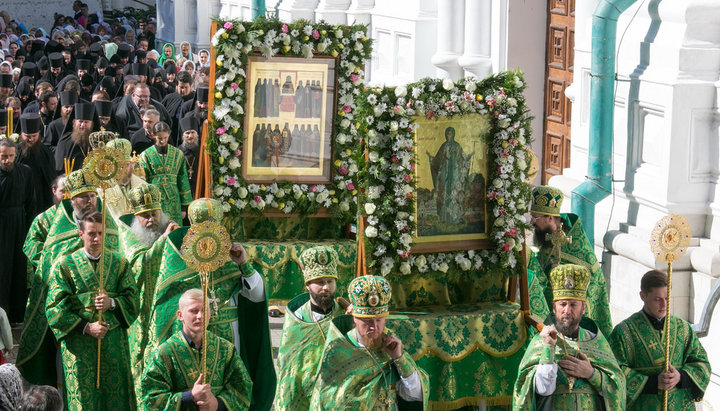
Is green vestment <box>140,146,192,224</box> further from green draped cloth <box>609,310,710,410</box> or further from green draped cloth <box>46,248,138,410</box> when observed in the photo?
green draped cloth <box>609,310,710,410</box>

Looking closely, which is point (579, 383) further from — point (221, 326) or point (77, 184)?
point (77, 184)

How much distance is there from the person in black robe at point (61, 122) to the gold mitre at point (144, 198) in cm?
568

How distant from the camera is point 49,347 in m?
9.16

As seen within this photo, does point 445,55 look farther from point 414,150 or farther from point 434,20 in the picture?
point 414,150

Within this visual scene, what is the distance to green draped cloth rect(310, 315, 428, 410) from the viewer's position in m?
7.11

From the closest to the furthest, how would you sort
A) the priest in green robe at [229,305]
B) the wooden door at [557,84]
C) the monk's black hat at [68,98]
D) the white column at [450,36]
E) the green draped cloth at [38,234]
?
the priest in green robe at [229,305] < the green draped cloth at [38,234] < the wooden door at [557,84] < the monk's black hat at [68,98] < the white column at [450,36]

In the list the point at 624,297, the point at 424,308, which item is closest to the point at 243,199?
the point at 424,308

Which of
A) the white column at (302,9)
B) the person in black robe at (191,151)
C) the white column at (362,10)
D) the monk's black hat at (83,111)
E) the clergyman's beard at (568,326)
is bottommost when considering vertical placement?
the clergyman's beard at (568,326)

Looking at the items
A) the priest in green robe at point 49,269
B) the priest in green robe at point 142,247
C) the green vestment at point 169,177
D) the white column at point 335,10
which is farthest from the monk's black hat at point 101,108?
the white column at point 335,10

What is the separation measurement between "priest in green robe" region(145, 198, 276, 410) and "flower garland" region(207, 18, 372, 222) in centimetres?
189

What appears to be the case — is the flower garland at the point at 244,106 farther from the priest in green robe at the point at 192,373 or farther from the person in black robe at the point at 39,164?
the priest in green robe at the point at 192,373

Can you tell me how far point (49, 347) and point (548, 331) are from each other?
3.62 metres

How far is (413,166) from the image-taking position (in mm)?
8227

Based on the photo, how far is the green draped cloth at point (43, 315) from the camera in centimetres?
911
